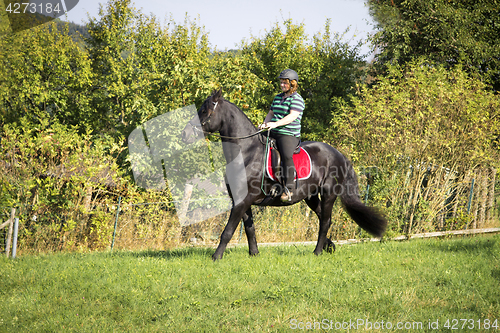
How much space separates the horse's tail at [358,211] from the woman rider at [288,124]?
1848 mm

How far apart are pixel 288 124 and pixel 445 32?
637 inches

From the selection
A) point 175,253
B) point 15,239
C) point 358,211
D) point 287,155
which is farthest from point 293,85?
point 15,239

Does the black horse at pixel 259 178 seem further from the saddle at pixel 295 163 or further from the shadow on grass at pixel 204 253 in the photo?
the shadow on grass at pixel 204 253

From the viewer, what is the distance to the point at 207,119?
21.3 feet

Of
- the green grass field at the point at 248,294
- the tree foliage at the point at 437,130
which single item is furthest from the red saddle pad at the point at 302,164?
the tree foliage at the point at 437,130

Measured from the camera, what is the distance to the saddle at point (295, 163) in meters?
6.95

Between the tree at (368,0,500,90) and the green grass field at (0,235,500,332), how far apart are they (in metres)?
14.8

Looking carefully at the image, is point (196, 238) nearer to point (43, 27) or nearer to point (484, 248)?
point (484, 248)

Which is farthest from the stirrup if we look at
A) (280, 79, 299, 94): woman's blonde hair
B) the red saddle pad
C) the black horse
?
(280, 79, 299, 94): woman's blonde hair

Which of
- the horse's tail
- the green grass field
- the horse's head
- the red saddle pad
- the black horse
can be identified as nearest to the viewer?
the green grass field

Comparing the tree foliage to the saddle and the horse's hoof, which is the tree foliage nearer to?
the horse's hoof

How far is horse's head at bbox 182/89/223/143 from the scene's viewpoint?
639 centimetres

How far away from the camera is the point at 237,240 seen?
461 inches

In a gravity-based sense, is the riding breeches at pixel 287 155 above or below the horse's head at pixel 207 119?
below
